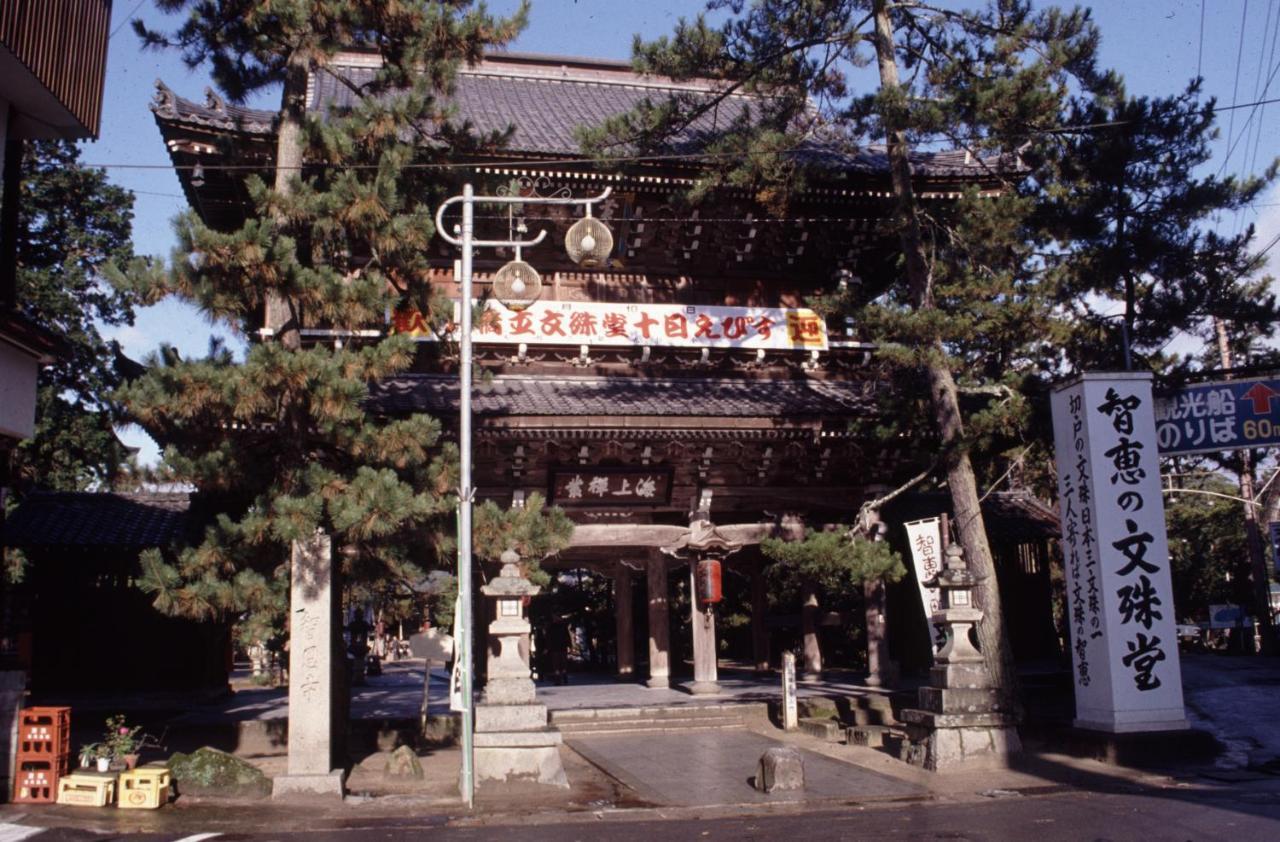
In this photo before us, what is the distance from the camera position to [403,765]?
512 inches

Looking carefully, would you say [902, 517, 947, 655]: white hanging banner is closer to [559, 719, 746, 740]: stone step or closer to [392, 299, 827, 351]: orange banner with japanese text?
[559, 719, 746, 740]: stone step

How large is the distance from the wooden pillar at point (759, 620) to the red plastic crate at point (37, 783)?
14.9 m

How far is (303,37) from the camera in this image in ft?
40.2

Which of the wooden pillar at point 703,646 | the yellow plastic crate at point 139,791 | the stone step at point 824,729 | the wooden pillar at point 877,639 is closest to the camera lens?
the yellow plastic crate at point 139,791

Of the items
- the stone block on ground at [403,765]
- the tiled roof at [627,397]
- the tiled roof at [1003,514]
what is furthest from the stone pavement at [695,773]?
the tiled roof at [627,397]

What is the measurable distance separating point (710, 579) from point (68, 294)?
18.2 meters

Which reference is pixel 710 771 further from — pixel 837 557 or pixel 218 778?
pixel 218 778

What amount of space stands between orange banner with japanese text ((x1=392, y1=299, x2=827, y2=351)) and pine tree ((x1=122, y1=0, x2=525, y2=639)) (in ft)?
15.0

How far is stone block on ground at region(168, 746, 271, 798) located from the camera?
37.5 ft

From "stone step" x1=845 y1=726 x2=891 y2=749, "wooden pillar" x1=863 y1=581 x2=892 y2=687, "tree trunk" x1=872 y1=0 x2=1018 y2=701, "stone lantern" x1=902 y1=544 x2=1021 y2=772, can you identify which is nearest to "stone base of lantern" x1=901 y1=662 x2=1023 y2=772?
"stone lantern" x1=902 y1=544 x2=1021 y2=772

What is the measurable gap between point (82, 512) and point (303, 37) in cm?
1084

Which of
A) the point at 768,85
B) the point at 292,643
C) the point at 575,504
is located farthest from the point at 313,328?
the point at 768,85

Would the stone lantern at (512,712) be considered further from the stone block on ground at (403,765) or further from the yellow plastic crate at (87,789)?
the yellow plastic crate at (87,789)

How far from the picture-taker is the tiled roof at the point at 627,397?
16.2 m
